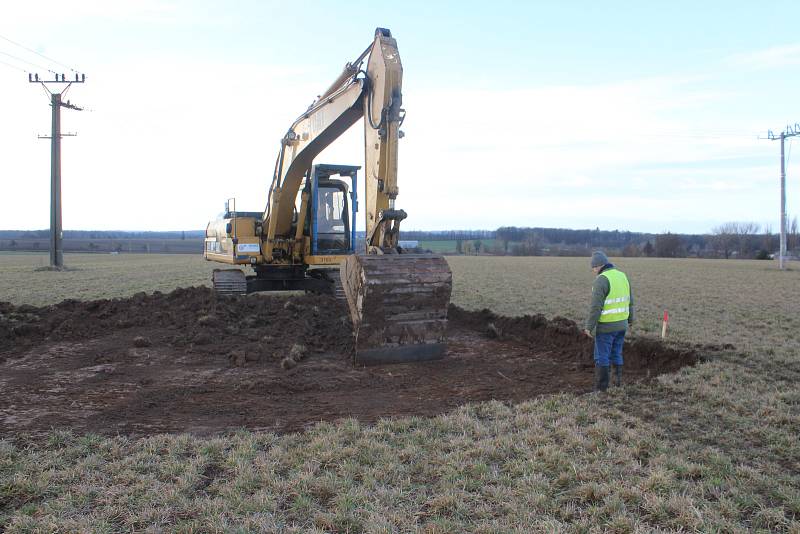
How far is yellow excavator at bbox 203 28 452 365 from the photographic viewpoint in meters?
8.43

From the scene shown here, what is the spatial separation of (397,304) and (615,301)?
9.22ft

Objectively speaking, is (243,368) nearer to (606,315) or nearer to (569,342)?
(606,315)

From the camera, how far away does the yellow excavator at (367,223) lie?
8430 mm

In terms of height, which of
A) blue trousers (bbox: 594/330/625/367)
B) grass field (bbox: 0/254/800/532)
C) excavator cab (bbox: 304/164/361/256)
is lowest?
grass field (bbox: 0/254/800/532)

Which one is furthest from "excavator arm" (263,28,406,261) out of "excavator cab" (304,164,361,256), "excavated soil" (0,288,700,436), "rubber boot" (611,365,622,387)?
"rubber boot" (611,365,622,387)

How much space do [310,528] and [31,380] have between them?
565 cm

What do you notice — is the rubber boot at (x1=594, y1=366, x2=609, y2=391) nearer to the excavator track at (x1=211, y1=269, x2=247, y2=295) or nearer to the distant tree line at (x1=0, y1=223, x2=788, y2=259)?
the excavator track at (x1=211, y1=269, x2=247, y2=295)

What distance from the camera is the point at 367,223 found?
9.06 meters

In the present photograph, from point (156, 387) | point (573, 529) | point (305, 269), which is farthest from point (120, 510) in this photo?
point (305, 269)

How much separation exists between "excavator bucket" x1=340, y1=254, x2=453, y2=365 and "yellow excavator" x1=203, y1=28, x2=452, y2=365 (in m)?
0.01

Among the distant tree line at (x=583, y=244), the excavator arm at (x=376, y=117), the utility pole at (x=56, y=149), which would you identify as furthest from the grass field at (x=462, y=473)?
the distant tree line at (x=583, y=244)

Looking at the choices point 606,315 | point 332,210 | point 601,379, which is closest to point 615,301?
point 606,315

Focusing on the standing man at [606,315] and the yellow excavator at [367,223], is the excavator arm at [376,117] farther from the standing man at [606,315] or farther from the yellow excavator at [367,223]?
the standing man at [606,315]

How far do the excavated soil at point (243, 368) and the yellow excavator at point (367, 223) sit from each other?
53 cm
